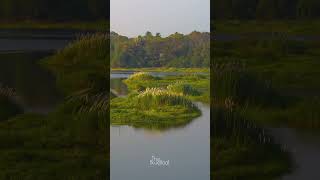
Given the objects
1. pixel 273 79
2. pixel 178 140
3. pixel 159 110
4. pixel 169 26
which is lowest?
pixel 178 140

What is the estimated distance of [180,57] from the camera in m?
4.48

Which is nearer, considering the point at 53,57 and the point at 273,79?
the point at 273,79

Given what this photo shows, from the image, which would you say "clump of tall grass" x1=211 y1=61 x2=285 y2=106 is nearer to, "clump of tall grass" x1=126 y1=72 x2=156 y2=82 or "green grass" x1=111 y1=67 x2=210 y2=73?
"green grass" x1=111 y1=67 x2=210 y2=73

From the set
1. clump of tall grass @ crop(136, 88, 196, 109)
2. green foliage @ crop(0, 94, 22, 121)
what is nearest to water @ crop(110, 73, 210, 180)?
clump of tall grass @ crop(136, 88, 196, 109)

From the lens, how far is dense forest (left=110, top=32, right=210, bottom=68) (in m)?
4.41

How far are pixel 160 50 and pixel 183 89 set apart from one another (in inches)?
16.8

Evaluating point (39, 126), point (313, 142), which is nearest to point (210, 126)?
point (313, 142)

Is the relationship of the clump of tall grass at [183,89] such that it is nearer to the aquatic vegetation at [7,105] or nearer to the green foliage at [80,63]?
the green foliage at [80,63]

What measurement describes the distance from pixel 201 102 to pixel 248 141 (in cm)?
56

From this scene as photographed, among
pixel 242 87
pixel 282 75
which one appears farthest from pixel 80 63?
pixel 282 75

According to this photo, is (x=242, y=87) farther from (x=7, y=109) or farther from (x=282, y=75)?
(x=7, y=109)

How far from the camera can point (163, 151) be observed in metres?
4.47

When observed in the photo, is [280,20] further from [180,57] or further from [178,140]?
[178,140]

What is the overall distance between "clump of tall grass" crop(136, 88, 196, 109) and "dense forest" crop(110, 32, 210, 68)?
0.25m
